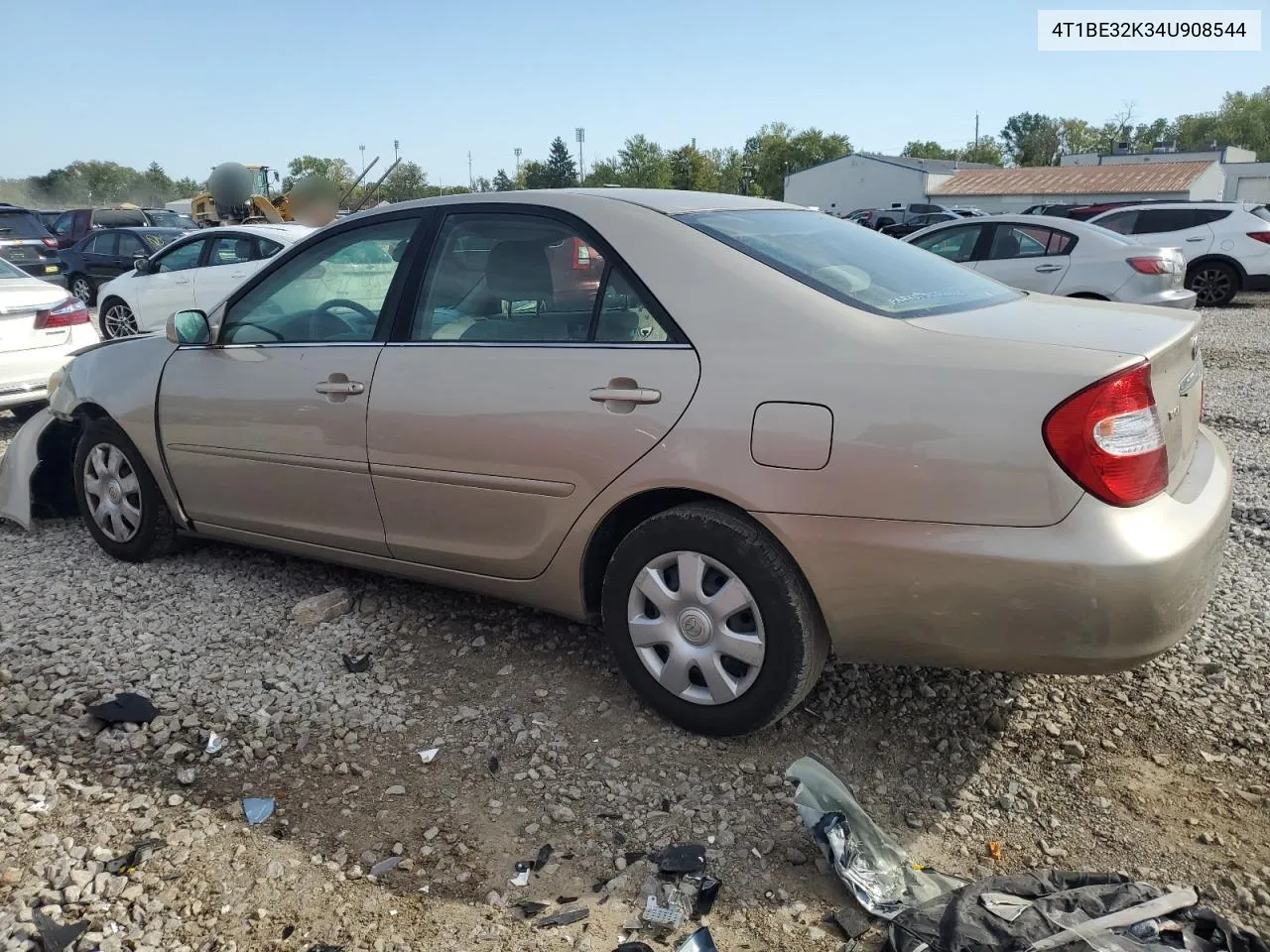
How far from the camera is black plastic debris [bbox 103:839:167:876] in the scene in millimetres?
2627

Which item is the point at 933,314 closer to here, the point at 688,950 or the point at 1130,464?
the point at 1130,464

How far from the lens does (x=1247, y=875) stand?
2471mm

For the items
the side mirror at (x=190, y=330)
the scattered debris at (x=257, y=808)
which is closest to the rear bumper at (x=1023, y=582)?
the scattered debris at (x=257, y=808)

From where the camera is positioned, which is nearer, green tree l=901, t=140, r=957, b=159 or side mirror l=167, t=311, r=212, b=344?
side mirror l=167, t=311, r=212, b=344

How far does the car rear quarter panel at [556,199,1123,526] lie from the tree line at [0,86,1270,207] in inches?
2522

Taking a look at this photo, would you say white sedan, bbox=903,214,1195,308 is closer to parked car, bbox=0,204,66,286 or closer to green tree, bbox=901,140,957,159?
parked car, bbox=0,204,66,286

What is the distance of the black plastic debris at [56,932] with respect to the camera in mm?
2350

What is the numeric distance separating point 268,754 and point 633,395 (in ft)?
5.37

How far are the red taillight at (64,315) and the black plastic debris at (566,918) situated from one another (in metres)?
7.13

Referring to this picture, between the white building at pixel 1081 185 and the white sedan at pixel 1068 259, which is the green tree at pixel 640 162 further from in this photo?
the white sedan at pixel 1068 259

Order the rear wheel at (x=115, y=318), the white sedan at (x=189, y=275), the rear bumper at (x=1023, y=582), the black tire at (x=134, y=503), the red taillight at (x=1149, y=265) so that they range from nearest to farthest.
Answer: the rear bumper at (x=1023, y=582), the black tire at (x=134, y=503), the red taillight at (x=1149, y=265), the white sedan at (x=189, y=275), the rear wheel at (x=115, y=318)

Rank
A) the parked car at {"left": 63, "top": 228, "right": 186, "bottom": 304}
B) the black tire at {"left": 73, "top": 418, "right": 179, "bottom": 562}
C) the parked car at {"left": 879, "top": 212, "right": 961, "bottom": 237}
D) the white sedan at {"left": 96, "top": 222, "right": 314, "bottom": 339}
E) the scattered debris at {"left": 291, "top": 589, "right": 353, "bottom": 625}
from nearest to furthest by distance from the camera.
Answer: the scattered debris at {"left": 291, "top": 589, "right": 353, "bottom": 625}
the black tire at {"left": 73, "top": 418, "right": 179, "bottom": 562}
the white sedan at {"left": 96, "top": 222, "right": 314, "bottom": 339}
the parked car at {"left": 63, "top": 228, "right": 186, "bottom": 304}
the parked car at {"left": 879, "top": 212, "right": 961, "bottom": 237}

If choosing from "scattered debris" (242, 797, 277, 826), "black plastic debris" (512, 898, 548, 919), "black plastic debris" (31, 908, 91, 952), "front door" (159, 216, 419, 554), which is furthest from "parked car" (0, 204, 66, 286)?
"black plastic debris" (512, 898, 548, 919)

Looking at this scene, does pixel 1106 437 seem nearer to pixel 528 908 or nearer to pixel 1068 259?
pixel 528 908
